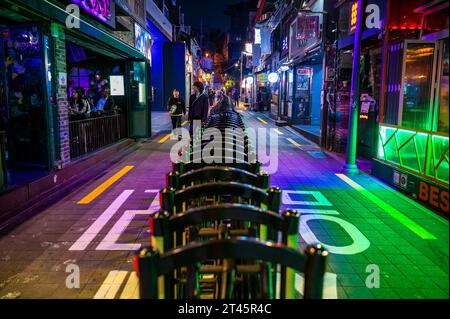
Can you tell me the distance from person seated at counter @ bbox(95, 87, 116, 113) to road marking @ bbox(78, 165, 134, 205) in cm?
504

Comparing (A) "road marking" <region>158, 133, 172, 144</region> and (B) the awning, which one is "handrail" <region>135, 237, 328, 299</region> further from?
(A) "road marking" <region>158, 133, 172, 144</region>

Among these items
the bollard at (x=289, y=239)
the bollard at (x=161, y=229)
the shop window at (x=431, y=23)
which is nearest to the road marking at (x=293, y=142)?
the shop window at (x=431, y=23)

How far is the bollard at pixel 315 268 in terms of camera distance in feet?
6.44

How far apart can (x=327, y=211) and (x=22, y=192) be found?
521 cm

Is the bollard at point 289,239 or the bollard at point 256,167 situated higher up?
the bollard at point 256,167

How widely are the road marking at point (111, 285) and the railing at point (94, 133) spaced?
590 cm

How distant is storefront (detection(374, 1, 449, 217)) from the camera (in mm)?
6805

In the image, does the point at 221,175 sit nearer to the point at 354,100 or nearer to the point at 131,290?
the point at 131,290

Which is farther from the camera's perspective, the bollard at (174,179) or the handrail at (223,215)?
the bollard at (174,179)

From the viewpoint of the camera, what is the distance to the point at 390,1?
27.9ft

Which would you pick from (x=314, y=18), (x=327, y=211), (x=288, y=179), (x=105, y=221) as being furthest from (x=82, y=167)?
(x=314, y=18)

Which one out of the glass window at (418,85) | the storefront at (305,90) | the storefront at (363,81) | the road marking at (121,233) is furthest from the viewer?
the storefront at (305,90)

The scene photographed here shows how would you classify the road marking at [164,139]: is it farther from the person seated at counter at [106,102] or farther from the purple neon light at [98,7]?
the purple neon light at [98,7]

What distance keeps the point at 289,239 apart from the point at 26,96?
290 inches
